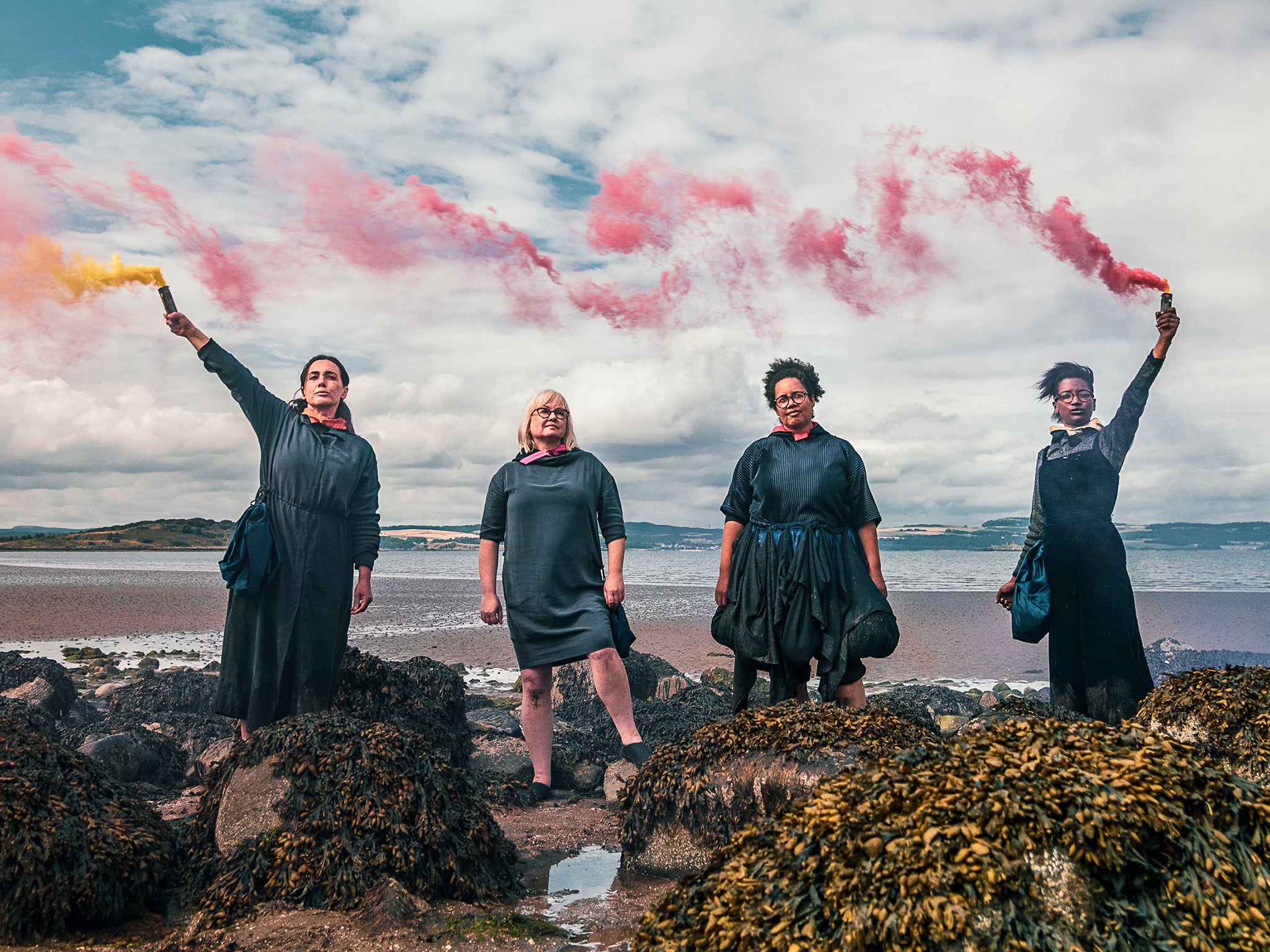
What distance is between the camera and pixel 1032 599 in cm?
639

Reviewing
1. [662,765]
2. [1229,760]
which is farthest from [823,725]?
[1229,760]

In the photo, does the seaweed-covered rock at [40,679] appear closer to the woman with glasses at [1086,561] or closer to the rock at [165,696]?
the rock at [165,696]

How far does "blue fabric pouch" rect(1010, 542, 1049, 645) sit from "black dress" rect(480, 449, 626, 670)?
273 cm

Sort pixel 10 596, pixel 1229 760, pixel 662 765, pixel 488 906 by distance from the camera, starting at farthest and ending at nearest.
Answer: pixel 10 596, pixel 662 765, pixel 488 906, pixel 1229 760

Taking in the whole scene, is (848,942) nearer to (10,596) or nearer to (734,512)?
(734,512)

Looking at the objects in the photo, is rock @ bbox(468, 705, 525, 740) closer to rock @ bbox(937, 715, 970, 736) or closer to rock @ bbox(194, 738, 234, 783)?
rock @ bbox(194, 738, 234, 783)

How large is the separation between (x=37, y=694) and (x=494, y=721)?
188 inches

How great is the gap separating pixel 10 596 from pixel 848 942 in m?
31.8

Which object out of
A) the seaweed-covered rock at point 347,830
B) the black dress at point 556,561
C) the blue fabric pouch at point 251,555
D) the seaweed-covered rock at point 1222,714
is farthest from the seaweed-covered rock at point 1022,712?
the blue fabric pouch at point 251,555

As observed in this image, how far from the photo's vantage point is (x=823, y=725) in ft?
14.4

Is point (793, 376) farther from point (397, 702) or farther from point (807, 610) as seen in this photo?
point (397, 702)

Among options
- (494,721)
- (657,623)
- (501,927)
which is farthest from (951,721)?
(657,623)

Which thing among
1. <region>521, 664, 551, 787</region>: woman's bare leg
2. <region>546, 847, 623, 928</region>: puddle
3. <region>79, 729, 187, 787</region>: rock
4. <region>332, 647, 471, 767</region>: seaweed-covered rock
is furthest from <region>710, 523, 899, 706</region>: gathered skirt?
<region>79, 729, 187, 787</region>: rock

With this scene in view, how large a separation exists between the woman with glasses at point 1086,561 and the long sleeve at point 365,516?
4.17 metres
